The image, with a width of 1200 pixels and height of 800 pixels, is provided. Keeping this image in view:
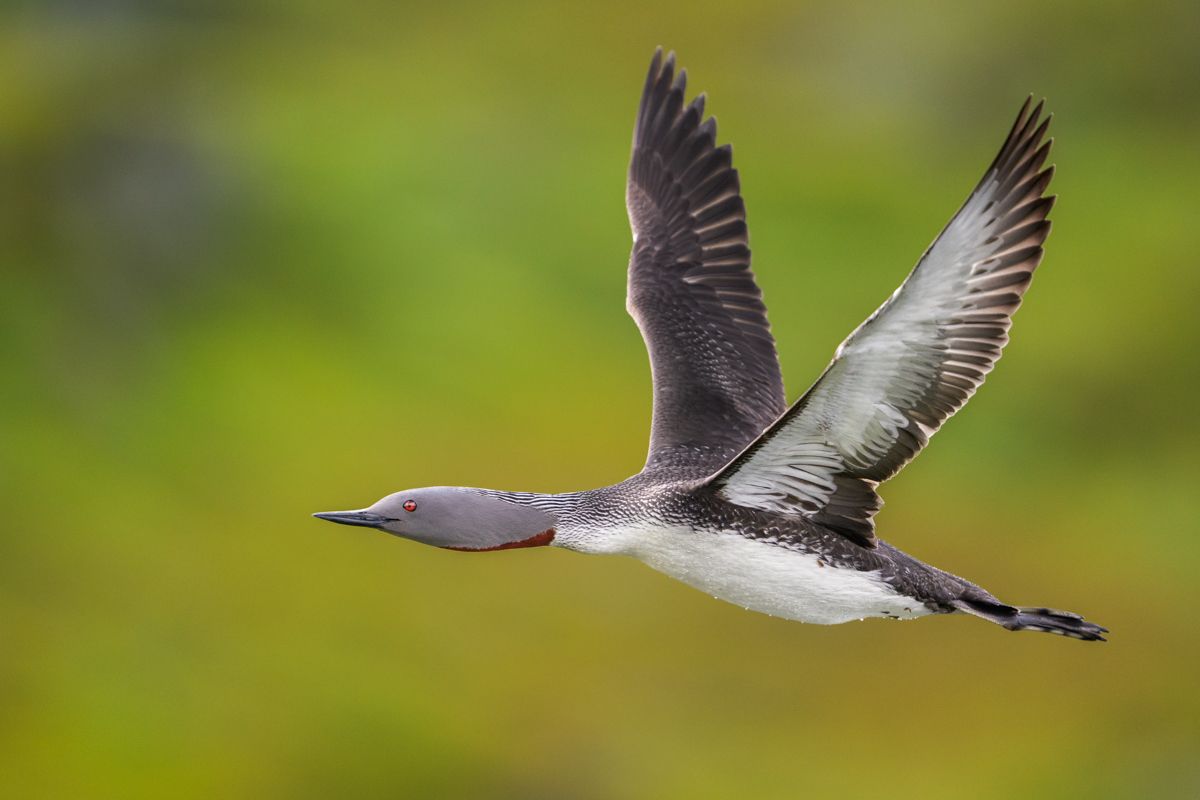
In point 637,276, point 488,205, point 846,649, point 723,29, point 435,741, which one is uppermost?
point 723,29

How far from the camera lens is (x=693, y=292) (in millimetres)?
16047

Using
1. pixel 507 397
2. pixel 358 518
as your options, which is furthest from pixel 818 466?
pixel 507 397

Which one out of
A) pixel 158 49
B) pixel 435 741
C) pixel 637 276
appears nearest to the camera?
pixel 637 276

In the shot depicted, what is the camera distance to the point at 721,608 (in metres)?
28.8

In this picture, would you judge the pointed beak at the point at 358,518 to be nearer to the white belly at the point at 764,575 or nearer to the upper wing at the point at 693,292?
the white belly at the point at 764,575

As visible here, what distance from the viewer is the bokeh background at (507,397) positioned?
25891 millimetres

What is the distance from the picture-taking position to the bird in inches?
451

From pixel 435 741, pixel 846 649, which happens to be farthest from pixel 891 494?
pixel 435 741

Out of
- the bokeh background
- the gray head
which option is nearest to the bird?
the gray head

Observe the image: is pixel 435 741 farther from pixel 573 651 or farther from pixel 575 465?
pixel 575 465

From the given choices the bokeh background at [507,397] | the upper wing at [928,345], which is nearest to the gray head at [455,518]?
the upper wing at [928,345]

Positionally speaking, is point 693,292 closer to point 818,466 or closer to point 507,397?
point 818,466

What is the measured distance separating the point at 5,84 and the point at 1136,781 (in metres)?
23.5

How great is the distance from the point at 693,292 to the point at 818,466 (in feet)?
12.8
